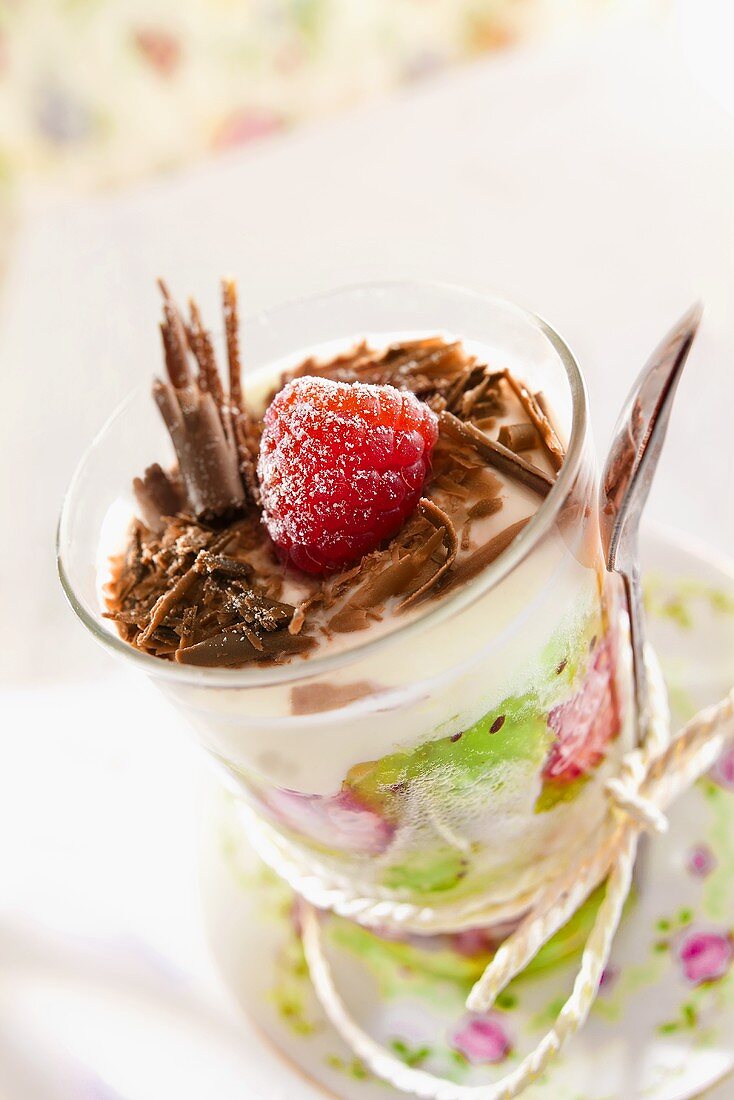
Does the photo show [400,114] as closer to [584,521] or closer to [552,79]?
[552,79]

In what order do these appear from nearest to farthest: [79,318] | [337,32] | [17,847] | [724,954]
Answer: [724,954], [17,847], [79,318], [337,32]

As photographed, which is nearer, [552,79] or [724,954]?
[724,954]

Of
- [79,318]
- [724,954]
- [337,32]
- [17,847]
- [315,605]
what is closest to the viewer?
[315,605]

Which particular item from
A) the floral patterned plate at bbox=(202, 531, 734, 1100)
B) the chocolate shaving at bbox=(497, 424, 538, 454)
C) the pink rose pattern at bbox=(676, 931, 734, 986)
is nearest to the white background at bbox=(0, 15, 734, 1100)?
the floral patterned plate at bbox=(202, 531, 734, 1100)

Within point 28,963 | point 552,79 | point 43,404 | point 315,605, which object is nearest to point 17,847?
point 28,963

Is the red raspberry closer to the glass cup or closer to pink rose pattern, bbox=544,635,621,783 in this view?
the glass cup

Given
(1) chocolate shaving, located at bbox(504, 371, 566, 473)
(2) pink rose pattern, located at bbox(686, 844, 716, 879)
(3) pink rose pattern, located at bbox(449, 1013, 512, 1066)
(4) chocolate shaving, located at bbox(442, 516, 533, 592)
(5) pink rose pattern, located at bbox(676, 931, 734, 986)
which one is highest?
(1) chocolate shaving, located at bbox(504, 371, 566, 473)

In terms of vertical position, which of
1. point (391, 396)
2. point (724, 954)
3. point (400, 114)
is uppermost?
point (391, 396)
